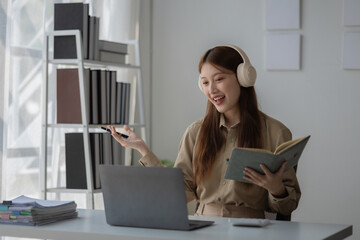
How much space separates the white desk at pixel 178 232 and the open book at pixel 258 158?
0.56 ft

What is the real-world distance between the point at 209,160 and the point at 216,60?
0.41 metres

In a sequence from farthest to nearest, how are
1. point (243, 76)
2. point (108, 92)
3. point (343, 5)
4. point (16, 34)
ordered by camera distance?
point (343, 5) < point (108, 92) < point (16, 34) < point (243, 76)

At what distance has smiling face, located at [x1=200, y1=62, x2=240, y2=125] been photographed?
2.43 m

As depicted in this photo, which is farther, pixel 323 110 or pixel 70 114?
pixel 323 110

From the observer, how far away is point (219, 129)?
2.50m

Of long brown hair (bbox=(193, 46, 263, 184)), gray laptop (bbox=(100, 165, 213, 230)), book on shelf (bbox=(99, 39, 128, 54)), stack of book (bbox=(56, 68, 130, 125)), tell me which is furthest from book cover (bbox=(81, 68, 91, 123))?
gray laptop (bbox=(100, 165, 213, 230))

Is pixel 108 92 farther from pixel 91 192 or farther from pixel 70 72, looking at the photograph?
pixel 91 192

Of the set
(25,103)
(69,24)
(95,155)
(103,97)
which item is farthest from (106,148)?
(69,24)

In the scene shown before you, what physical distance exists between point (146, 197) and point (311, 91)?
8.16 feet

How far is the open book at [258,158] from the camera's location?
1.83 metres

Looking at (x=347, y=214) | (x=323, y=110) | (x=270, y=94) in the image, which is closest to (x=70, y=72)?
(x=270, y=94)

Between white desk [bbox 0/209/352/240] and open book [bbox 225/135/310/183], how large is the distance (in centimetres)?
17

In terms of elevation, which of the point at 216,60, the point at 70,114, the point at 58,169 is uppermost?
the point at 216,60

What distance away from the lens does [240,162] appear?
6.15 ft
